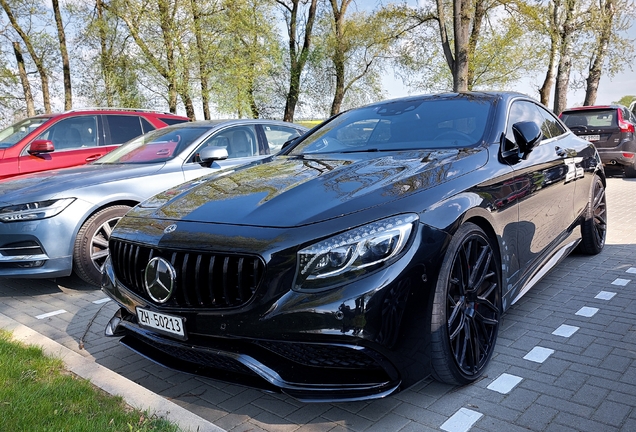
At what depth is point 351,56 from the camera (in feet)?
95.7

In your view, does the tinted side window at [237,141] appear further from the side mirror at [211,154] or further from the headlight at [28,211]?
the headlight at [28,211]

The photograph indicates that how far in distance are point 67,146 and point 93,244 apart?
386cm

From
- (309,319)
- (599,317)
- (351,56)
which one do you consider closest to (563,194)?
(599,317)

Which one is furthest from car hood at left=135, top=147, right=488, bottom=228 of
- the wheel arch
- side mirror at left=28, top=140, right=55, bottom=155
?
side mirror at left=28, top=140, right=55, bottom=155

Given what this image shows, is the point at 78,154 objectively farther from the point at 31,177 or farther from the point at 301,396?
the point at 301,396

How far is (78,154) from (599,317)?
23.5 ft

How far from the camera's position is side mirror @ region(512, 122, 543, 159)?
3.41 metres

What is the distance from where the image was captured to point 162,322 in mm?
2545

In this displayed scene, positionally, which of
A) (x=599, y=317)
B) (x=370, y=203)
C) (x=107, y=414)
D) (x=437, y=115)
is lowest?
(x=599, y=317)

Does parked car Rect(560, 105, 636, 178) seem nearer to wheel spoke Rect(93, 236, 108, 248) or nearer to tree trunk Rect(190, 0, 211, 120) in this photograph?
wheel spoke Rect(93, 236, 108, 248)

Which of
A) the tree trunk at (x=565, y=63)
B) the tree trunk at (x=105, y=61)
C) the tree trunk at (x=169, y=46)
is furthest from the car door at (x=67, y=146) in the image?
the tree trunk at (x=565, y=63)

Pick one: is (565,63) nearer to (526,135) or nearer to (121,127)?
(121,127)

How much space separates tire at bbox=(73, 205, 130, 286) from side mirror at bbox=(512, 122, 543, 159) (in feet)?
11.6

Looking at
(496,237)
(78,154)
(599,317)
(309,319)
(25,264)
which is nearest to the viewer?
(309,319)
